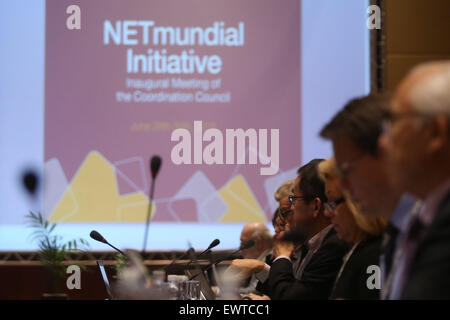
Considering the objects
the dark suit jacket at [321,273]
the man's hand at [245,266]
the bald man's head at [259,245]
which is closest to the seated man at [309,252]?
the dark suit jacket at [321,273]

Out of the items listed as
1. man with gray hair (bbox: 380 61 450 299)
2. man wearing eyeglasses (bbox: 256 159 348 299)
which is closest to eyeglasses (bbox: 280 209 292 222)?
man wearing eyeglasses (bbox: 256 159 348 299)

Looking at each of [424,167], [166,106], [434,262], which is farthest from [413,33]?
[434,262]

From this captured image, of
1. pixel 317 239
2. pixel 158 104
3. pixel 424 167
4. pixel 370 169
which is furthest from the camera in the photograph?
pixel 158 104

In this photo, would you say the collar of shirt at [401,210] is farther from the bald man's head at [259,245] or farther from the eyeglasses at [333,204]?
the bald man's head at [259,245]

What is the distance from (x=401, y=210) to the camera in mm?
1641

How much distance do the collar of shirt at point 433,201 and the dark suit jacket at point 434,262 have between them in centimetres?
2

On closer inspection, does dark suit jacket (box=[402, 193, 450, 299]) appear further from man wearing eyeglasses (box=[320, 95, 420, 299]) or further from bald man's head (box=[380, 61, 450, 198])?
man wearing eyeglasses (box=[320, 95, 420, 299])

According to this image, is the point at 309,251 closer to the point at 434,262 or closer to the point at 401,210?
the point at 401,210

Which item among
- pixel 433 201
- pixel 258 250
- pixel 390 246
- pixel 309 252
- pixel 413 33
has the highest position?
pixel 413 33

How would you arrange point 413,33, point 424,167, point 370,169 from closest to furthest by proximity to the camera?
1. point 424,167
2. point 370,169
3. point 413,33

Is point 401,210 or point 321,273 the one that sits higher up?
point 401,210

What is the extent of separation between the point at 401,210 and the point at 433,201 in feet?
1.33

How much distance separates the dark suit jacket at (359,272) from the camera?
2.31 m
